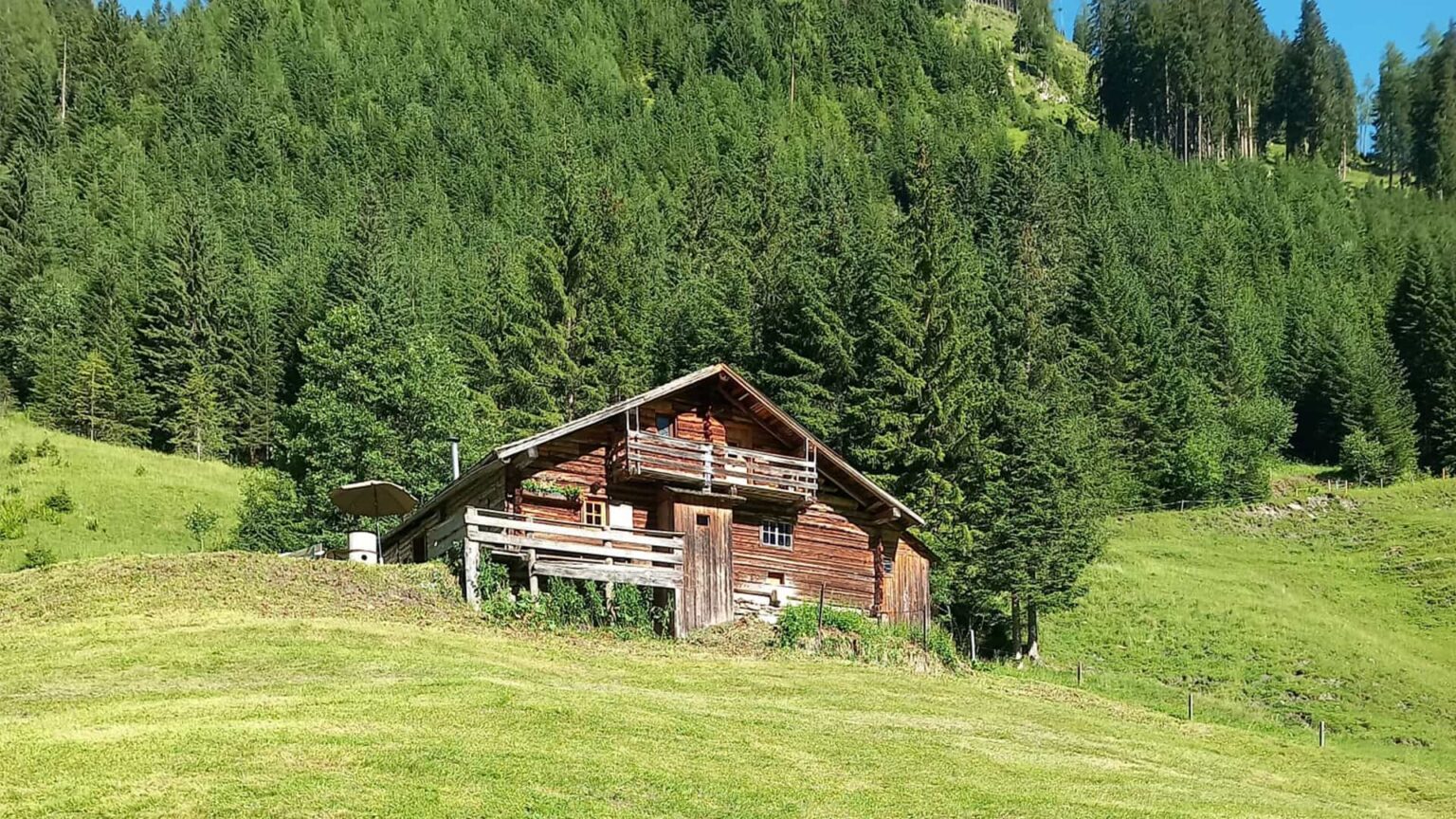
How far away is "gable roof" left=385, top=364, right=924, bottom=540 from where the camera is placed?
35781 mm

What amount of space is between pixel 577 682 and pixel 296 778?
9594mm

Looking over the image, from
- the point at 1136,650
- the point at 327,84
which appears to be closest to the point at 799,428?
the point at 1136,650

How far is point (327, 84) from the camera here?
146 meters

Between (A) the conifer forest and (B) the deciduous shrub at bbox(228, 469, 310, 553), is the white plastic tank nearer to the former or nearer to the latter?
(A) the conifer forest

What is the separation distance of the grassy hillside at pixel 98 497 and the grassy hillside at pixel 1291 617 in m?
38.7

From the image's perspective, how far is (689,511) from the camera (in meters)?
37.8

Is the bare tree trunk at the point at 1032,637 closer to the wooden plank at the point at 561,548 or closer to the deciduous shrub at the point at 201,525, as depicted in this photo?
the wooden plank at the point at 561,548

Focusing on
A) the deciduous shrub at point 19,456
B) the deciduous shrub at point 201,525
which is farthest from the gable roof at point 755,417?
the deciduous shrub at point 19,456

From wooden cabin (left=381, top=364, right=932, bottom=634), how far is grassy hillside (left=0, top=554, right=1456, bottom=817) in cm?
259

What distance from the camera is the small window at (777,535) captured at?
40.0m

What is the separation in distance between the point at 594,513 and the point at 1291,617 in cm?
3271

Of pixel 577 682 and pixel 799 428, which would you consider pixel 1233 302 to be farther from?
pixel 577 682

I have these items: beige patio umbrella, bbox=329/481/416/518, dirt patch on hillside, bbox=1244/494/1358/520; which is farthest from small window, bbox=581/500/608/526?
dirt patch on hillside, bbox=1244/494/1358/520

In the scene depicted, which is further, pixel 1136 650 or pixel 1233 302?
pixel 1233 302
